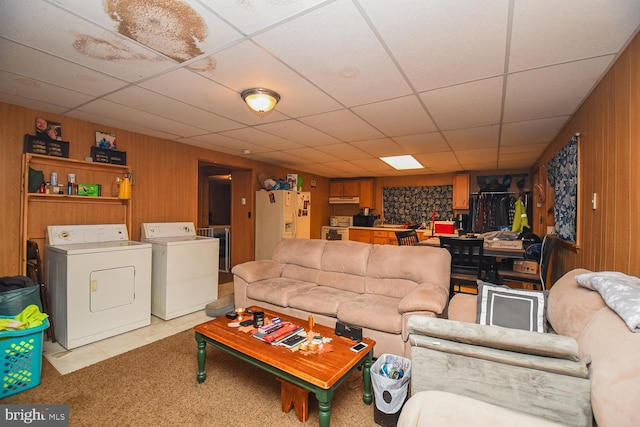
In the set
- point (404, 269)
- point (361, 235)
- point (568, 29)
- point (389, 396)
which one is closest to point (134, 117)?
point (404, 269)

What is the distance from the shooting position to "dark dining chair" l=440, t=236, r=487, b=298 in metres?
3.17

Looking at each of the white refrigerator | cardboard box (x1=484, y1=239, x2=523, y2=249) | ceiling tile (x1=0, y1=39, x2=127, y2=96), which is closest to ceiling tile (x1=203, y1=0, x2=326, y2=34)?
ceiling tile (x1=0, y1=39, x2=127, y2=96)

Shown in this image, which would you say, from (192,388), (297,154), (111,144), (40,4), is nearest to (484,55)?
(40,4)

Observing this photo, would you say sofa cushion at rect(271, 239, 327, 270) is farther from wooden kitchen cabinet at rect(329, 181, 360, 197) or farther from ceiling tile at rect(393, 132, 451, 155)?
wooden kitchen cabinet at rect(329, 181, 360, 197)

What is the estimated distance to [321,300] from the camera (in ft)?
8.86

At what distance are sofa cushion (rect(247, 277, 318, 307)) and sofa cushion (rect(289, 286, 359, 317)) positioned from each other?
0.07m

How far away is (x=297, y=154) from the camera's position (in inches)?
194

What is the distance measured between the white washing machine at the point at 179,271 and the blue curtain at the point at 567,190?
155 inches

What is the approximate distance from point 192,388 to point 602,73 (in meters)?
3.66

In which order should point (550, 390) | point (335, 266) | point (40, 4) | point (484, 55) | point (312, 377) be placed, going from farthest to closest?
1. point (335, 266)
2. point (484, 55)
3. point (312, 377)
4. point (40, 4)
5. point (550, 390)

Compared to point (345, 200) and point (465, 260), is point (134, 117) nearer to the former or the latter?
point (465, 260)

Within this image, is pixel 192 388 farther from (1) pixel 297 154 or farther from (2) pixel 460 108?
(1) pixel 297 154

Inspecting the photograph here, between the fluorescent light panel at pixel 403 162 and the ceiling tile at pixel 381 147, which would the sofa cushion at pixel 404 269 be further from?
the fluorescent light panel at pixel 403 162

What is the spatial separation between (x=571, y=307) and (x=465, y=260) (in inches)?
73.1
